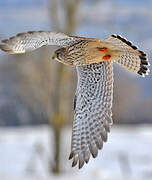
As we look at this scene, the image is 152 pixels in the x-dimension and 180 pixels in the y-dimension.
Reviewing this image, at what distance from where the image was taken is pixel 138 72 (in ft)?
10.3

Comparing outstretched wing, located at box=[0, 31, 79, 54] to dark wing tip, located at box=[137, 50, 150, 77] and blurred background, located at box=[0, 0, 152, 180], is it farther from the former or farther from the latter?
blurred background, located at box=[0, 0, 152, 180]

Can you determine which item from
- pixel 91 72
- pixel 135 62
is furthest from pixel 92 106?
pixel 135 62

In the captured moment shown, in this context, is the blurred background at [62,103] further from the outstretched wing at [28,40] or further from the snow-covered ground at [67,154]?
the outstretched wing at [28,40]

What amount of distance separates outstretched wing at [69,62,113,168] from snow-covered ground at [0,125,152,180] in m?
7.85

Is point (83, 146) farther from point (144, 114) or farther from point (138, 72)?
point (144, 114)

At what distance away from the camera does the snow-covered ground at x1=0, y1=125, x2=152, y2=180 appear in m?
11.6

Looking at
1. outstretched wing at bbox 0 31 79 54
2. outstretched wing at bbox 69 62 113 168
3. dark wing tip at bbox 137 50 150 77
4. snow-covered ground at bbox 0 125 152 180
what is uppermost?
outstretched wing at bbox 0 31 79 54

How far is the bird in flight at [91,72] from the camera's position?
2.71 m

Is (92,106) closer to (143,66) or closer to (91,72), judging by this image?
(91,72)

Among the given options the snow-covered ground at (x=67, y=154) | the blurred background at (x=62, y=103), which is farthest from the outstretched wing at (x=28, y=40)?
the snow-covered ground at (x=67, y=154)

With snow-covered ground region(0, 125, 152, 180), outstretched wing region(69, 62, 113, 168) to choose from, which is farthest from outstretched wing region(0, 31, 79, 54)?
snow-covered ground region(0, 125, 152, 180)

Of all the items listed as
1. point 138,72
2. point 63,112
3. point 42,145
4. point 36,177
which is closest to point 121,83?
point 42,145

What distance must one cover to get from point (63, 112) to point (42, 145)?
11.3 feet

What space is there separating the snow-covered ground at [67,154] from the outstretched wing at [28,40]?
840 cm
